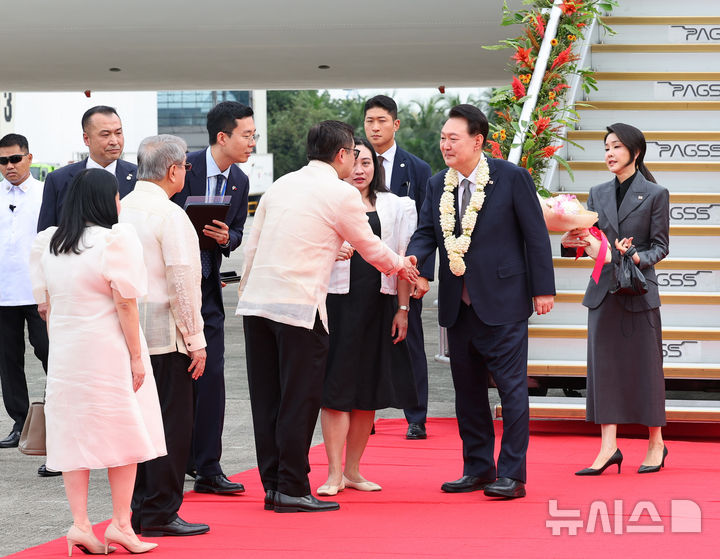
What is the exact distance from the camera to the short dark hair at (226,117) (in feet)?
17.3

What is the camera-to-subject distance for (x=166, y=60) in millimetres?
12977

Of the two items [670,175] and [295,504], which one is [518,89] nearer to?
[670,175]

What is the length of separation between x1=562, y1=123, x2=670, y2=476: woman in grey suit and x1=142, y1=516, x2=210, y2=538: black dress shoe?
6.89 feet

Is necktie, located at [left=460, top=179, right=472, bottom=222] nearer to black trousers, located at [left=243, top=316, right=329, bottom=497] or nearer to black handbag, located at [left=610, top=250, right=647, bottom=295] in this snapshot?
black handbag, located at [left=610, top=250, right=647, bottom=295]

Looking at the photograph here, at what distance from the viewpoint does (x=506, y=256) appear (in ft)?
16.1

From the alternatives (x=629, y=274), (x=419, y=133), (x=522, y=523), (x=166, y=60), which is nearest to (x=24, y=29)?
(x=166, y=60)

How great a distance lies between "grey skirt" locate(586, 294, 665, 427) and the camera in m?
5.32

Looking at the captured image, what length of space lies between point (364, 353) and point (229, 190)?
114cm

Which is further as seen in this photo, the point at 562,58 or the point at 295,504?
the point at 562,58

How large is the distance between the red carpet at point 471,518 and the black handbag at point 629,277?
2.98ft

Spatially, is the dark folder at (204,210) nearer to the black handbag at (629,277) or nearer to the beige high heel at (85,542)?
the beige high heel at (85,542)

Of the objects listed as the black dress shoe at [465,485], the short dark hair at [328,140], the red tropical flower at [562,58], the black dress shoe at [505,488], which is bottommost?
the black dress shoe at [465,485]

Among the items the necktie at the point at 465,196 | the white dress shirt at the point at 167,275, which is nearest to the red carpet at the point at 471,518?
the white dress shirt at the point at 167,275

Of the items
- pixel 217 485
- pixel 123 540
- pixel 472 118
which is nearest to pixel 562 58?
pixel 472 118
